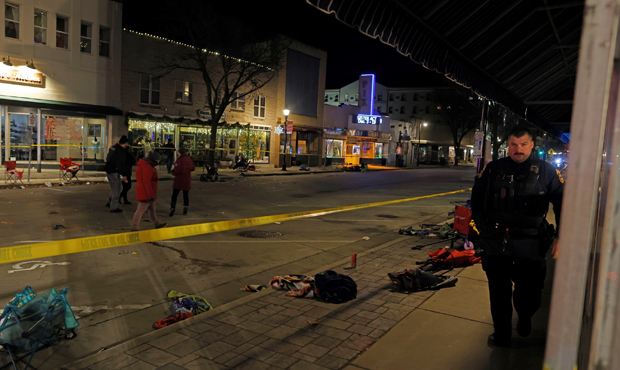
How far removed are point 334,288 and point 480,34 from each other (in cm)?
325

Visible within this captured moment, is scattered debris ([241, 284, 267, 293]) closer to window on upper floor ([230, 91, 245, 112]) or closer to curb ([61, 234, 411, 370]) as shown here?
curb ([61, 234, 411, 370])

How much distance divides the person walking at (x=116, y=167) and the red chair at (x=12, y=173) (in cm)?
742

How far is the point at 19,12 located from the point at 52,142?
247 inches

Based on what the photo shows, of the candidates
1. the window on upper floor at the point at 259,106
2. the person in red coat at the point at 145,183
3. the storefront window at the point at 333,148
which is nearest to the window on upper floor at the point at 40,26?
the window on upper floor at the point at 259,106

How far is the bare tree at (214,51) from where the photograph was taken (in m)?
29.6

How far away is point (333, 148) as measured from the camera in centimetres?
4675

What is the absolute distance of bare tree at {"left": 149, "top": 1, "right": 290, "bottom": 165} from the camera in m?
29.6

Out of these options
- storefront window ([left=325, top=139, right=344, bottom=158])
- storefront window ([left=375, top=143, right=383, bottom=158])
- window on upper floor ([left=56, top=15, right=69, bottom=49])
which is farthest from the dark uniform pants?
storefront window ([left=375, top=143, right=383, bottom=158])

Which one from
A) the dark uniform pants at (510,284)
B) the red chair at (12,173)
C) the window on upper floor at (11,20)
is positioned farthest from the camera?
the window on upper floor at (11,20)

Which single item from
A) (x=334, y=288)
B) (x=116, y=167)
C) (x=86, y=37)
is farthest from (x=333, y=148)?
(x=334, y=288)

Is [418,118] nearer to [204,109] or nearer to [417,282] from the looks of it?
[204,109]

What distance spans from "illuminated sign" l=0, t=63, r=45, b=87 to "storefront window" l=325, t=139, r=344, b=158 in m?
26.6

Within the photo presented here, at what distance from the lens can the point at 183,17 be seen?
29.5 metres

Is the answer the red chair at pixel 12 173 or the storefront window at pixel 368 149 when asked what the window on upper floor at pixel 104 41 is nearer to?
the red chair at pixel 12 173
